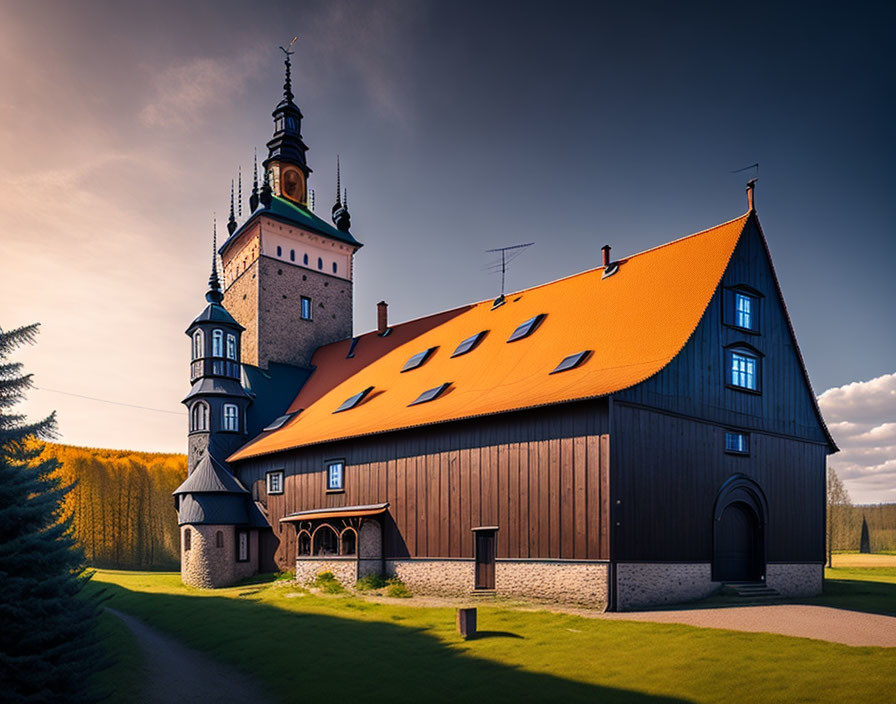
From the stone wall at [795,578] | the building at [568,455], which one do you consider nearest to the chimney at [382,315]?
the building at [568,455]

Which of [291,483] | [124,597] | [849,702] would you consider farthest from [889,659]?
[124,597]

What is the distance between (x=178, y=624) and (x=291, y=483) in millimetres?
11916

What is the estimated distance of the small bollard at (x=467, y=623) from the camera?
1866 centimetres

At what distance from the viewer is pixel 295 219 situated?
48781 mm

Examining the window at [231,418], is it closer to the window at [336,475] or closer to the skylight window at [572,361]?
the window at [336,475]

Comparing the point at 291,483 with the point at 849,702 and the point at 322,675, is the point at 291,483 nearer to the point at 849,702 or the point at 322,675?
the point at 322,675

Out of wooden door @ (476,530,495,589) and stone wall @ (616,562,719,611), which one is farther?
wooden door @ (476,530,495,589)

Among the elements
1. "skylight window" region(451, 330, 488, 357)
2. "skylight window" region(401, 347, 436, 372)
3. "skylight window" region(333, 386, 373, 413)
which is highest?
"skylight window" region(451, 330, 488, 357)

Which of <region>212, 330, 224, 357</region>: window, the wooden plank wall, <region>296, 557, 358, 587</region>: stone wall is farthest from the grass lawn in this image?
<region>212, 330, 224, 357</region>: window

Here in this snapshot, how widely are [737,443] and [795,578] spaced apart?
6326mm

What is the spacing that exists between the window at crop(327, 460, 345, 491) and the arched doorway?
1613 cm

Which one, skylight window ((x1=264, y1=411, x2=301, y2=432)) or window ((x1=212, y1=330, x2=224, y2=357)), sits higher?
window ((x1=212, y1=330, x2=224, y2=357))

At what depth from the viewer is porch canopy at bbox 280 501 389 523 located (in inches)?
1181

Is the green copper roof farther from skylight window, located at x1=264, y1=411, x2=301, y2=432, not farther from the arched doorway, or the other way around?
the arched doorway
